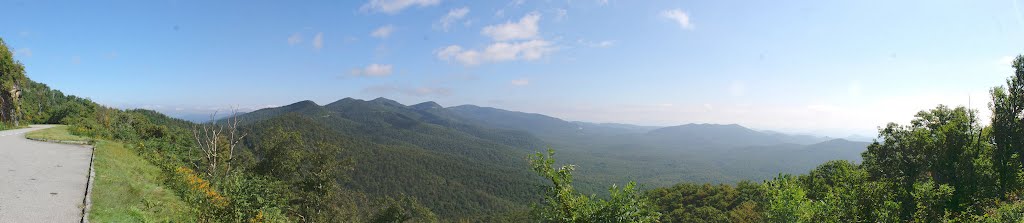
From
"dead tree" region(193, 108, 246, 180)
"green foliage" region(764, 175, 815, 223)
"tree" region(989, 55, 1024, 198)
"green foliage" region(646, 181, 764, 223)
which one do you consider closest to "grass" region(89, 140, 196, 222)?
"dead tree" region(193, 108, 246, 180)

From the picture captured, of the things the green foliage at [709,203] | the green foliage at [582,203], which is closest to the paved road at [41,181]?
the green foliage at [582,203]

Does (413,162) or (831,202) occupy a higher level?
(831,202)

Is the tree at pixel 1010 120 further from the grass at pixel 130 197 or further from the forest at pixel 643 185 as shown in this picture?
the grass at pixel 130 197

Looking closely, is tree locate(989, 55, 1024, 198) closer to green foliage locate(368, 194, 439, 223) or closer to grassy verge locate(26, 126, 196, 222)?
grassy verge locate(26, 126, 196, 222)

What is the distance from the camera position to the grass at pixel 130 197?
1241cm

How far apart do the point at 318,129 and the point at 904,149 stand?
166 meters

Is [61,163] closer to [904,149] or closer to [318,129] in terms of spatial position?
[904,149]

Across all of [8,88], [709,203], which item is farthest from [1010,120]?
[8,88]

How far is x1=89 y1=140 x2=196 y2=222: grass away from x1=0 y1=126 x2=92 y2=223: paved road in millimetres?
454

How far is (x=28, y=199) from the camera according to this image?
12.6 metres

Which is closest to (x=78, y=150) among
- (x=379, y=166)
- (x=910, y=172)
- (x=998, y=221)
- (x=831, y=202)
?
(x=831, y=202)

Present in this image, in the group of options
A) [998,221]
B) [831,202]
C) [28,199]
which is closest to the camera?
[28,199]

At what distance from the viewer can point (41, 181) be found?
1506 centimetres

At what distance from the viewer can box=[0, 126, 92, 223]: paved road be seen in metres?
11.5
